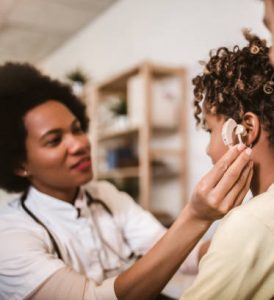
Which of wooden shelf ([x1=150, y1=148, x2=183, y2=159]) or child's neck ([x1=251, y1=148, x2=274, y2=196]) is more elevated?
child's neck ([x1=251, y1=148, x2=274, y2=196])

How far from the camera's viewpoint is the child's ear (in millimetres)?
701

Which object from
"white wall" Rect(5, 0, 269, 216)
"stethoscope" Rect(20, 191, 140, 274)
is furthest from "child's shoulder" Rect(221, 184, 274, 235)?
"white wall" Rect(5, 0, 269, 216)

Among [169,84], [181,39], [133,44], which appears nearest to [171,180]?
[169,84]

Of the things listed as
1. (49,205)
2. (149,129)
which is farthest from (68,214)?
(149,129)

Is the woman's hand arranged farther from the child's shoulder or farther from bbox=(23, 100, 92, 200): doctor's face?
bbox=(23, 100, 92, 200): doctor's face

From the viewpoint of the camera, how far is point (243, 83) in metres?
0.73

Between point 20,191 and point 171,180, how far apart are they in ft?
4.38

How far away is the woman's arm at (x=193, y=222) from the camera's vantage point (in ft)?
2.02

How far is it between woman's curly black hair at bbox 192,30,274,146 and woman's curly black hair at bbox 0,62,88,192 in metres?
0.44

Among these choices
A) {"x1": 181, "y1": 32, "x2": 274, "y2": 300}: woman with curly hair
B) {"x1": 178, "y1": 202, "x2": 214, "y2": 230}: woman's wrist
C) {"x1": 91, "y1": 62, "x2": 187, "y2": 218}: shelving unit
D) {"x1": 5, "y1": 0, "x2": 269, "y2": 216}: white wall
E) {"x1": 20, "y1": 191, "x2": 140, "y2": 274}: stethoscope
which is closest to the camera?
{"x1": 181, "y1": 32, "x2": 274, "y2": 300}: woman with curly hair

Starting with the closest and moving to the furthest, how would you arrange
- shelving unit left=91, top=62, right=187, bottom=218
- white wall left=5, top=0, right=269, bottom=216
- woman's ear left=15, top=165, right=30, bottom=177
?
1. woman's ear left=15, top=165, right=30, bottom=177
2. white wall left=5, top=0, right=269, bottom=216
3. shelving unit left=91, top=62, right=187, bottom=218

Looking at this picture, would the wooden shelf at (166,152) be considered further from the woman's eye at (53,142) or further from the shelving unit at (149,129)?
the woman's eye at (53,142)

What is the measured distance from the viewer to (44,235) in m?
0.83

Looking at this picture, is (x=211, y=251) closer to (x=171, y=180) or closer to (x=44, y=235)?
(x=44, y=235)
